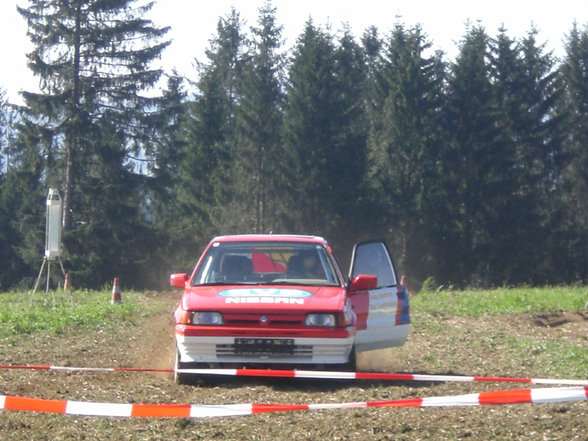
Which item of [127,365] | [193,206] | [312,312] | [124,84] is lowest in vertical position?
[127,365]

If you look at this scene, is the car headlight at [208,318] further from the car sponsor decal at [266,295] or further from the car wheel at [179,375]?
the car wheel at [179,375]

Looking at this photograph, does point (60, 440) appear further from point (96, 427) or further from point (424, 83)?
point (424, 83)

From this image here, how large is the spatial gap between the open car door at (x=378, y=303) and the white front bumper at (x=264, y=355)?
0.89 metres

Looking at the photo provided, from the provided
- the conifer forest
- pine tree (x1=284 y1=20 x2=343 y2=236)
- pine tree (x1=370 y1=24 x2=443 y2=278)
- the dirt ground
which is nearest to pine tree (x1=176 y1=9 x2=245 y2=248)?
the conifer forest

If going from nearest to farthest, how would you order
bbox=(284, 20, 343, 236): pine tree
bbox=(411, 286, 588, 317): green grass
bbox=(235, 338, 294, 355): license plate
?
bbox=(235, 338, 294, 355): license plate, bbox=(411, 286, 588, 317): green grass, bbox=(284, 20, 343, 236): pine tree

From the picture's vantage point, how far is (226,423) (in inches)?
279

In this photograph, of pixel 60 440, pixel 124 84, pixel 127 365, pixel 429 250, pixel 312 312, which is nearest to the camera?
pixel 60 440

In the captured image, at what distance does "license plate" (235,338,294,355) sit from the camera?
8977 millimetres

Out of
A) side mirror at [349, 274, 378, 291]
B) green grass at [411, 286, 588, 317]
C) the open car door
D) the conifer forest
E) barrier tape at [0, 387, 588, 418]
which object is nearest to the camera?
barrier tape at [0, 387, 588, 418]

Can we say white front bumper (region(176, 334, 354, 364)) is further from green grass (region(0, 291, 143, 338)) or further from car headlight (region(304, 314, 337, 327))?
green grass (region(0, 291, 143, 338))

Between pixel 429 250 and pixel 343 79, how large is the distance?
1024cm

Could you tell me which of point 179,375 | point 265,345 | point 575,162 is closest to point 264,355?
point 265,345

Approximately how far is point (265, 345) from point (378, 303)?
6.31 feet

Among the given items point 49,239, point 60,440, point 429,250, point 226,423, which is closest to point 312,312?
point 226,423
